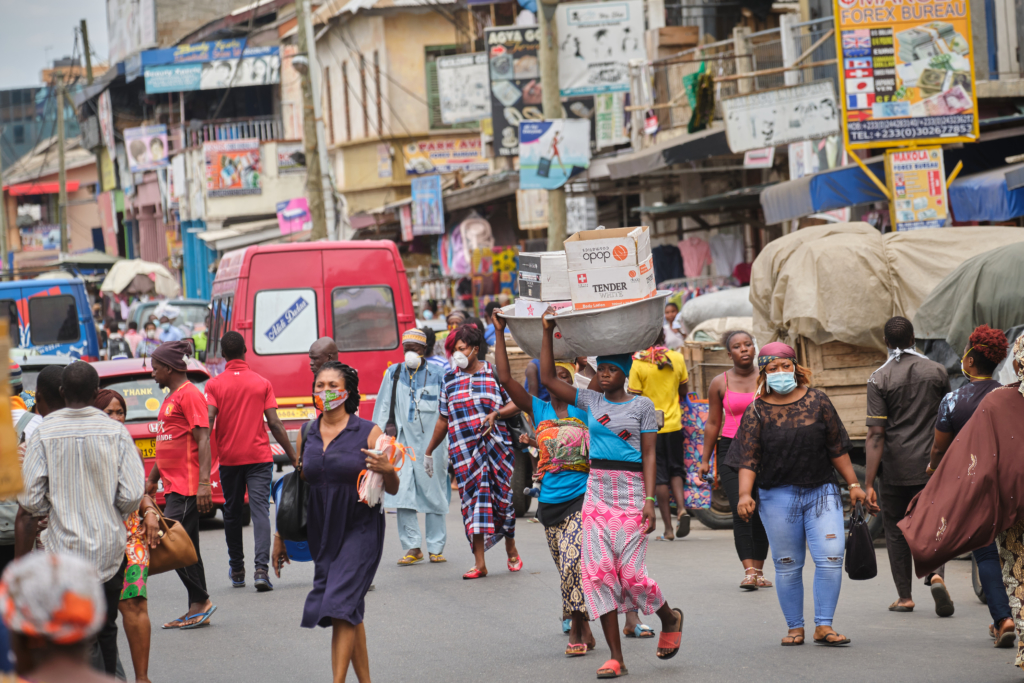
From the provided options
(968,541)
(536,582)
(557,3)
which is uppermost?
(557,3)

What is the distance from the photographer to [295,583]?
394 inches

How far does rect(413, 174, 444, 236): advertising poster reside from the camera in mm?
27734

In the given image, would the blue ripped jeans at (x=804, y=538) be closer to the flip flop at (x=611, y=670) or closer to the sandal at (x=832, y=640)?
the sandal at (x=832, y=640)

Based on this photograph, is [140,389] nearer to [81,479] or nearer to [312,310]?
[312,310]

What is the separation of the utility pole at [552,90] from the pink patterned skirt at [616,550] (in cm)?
990

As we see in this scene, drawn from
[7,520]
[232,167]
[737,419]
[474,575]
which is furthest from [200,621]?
[232,167]

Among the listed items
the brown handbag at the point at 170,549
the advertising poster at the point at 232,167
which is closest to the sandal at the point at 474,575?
the brown handbag at the point at 170,549

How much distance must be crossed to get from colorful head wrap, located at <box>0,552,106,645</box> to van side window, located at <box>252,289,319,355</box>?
11.8m

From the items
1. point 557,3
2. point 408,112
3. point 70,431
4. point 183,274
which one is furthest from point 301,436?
point 183,274

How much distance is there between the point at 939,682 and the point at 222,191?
3853cm

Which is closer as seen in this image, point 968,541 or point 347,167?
point 968,541

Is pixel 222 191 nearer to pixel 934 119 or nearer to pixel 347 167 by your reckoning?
pixel 347 167

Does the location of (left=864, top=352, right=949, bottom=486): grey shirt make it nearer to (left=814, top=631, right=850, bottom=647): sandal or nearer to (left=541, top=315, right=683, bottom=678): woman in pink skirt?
(left=814, top=631, right=850, bottom=647): sandal

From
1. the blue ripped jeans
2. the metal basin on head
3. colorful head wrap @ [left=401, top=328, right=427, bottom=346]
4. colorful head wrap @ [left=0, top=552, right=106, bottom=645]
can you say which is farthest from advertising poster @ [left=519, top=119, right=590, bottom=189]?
colorful head wrap @ [left=0, top=552, right=106, bottom=645]
